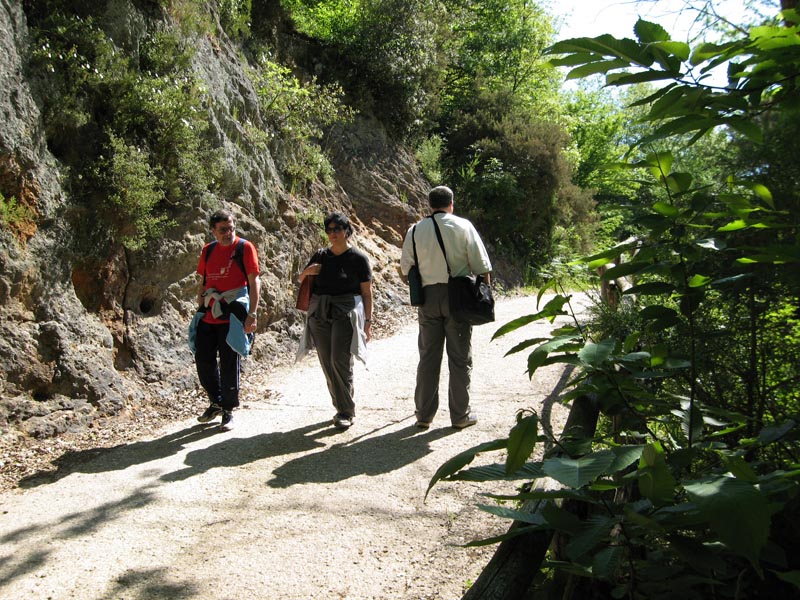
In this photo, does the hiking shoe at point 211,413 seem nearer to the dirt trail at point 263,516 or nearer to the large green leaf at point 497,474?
the dirt trail at point 263,516

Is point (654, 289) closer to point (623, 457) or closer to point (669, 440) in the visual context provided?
point (669, 440)

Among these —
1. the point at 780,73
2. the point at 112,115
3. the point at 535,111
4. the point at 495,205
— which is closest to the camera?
the point at 780,73

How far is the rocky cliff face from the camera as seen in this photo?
6.04 m

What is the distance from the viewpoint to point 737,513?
3.74 feet

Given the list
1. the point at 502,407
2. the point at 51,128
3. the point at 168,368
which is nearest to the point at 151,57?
the point at 51,128

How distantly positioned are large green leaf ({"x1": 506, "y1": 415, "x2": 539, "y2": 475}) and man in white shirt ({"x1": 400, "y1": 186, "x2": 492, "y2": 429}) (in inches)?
188

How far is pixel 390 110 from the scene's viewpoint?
1677 centimetres

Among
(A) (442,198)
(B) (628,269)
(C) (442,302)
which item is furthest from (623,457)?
(A) (442,198)

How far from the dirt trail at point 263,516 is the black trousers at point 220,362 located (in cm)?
32

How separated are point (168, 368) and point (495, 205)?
1281 centimetres

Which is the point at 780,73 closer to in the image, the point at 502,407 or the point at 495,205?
the point at 502,407

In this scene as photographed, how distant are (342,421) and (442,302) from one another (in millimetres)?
1482

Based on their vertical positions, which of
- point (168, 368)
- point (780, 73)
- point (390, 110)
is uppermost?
point (390, 110)

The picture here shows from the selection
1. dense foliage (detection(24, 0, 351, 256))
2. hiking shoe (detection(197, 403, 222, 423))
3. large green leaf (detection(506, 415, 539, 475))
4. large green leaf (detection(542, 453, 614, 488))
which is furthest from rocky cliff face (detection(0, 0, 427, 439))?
large green leaf (detection(542, 453, 614, 488))
